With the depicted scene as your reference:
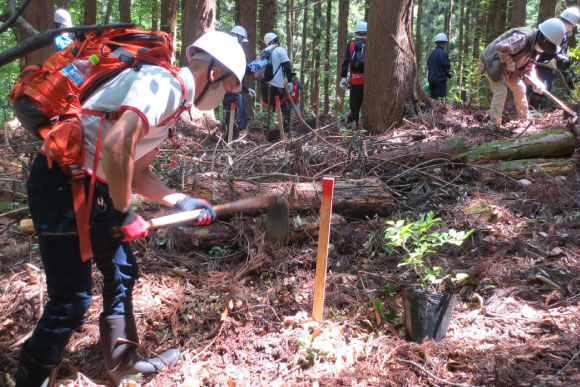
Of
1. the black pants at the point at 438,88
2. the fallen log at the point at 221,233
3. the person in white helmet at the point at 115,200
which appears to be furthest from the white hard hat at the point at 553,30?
the person in white helmet at the point at 115,200

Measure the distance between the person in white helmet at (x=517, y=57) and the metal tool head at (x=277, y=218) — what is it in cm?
484

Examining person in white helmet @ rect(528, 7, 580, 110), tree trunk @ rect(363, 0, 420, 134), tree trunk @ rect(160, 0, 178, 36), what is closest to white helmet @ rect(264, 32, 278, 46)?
tree trunk @ rect(363, 0, 420, 134)

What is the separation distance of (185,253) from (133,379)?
60.2 inches

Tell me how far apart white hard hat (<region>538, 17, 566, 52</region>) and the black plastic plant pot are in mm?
5678

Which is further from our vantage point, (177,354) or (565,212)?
(565,212)

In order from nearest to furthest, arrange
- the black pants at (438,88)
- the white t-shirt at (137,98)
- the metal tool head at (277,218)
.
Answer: the white t-shirt at (137,98) → the metal tool head at (277,218) → the black pants at (438,88)

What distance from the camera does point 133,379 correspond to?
2658mm

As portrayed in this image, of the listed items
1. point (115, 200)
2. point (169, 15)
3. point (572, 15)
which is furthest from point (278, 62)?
point (115, 200)

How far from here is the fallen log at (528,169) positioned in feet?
16.2

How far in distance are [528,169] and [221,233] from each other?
3.70m

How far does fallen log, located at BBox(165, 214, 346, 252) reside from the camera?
4.04 meters

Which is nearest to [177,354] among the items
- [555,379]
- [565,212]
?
[555,379]

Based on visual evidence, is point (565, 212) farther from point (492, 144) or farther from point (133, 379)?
point (133, 379)

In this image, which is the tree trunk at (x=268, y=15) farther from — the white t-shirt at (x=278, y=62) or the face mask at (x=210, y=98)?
the face mask at (x=210, y=98)
